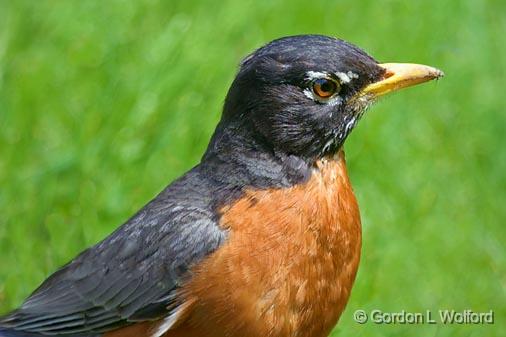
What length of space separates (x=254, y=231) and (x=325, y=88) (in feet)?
2.37

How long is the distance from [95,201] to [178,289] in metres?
1.59

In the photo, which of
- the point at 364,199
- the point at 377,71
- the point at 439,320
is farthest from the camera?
the point at 364,199

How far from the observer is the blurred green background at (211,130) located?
7.16m

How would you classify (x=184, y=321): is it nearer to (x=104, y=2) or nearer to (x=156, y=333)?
(x=156, y=333)

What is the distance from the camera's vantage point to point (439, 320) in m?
7.02

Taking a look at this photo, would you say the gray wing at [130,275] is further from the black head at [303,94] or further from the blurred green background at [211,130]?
the blurred green background at [211,130]

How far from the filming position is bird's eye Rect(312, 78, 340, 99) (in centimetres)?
590

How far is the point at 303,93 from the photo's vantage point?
19.4ft

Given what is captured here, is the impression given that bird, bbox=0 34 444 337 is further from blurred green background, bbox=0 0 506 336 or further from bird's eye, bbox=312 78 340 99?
blurred green background, bbox=0 0 506 336

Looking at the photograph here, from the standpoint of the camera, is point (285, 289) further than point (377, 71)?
No

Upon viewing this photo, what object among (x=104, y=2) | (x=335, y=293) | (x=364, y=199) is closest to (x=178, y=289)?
(x=335, y=293)

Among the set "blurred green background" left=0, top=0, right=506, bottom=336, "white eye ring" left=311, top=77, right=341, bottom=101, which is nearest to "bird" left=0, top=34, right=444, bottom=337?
"white eye ring" left=311, top=77, right=341, bottom=101

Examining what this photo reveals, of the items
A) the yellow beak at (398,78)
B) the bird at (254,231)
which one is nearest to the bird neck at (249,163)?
the bird at (254,231)

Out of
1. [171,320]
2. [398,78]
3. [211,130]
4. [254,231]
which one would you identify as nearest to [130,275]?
[171,320]
